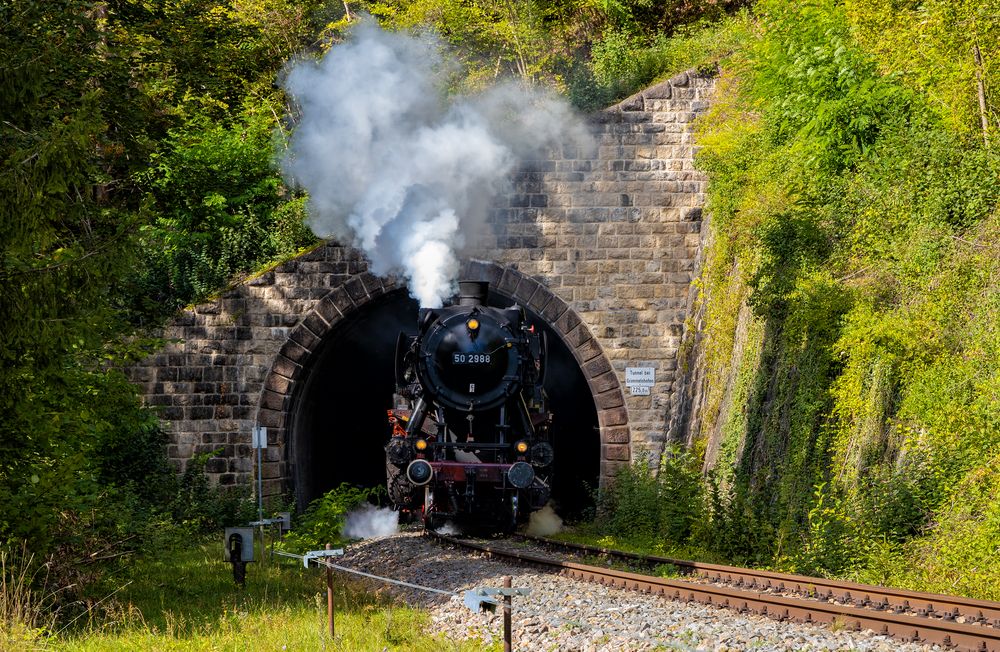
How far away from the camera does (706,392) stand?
19.1m

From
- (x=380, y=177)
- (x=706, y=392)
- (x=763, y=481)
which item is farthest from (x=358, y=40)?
(x=763, y=481)

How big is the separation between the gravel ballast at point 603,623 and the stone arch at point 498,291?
294 inches

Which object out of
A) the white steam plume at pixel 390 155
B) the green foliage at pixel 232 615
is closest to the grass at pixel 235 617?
the green foliage at pixel 232 615

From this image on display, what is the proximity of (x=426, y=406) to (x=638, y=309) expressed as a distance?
244 inches

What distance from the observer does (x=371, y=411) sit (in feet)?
89.8

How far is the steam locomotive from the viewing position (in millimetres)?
15500

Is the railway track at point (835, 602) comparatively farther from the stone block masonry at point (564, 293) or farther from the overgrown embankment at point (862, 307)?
the stone block masonry at point (564, 293)

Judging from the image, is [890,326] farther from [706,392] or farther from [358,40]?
[358,40]

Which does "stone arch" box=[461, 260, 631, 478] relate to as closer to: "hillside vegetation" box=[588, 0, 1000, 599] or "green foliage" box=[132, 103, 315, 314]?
"hillside vegetation" box=[588, 0, 1000, 599]

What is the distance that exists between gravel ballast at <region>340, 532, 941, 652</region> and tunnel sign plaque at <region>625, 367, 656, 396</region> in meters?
7.68

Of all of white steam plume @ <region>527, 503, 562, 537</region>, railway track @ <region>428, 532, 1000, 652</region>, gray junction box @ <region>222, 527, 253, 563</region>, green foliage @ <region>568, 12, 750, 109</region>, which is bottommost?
white steam plume @ <region>527, 503, 562, 537</region>

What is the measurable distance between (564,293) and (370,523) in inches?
217

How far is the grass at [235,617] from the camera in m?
8.97

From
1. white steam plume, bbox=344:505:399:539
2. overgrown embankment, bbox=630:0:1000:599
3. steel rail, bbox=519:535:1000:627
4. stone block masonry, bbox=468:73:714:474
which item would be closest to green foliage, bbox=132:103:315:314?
stone block masonry, bbox=468:73:714:474
